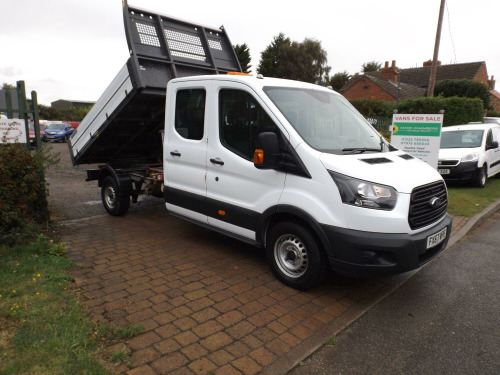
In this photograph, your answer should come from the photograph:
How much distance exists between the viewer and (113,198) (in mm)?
6664

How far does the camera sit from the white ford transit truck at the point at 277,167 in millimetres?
3355

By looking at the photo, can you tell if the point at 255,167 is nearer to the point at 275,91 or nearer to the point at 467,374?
the point at 275,91

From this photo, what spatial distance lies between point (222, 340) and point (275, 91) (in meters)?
2.64

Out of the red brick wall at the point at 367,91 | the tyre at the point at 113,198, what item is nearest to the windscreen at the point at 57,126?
the tyre at the point at 113,198

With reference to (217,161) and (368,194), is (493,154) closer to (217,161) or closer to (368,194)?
(368,194)

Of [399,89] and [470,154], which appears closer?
[470,154]

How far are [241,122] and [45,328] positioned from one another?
278 cm

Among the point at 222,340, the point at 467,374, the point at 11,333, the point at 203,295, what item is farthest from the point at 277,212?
the point at 11,333

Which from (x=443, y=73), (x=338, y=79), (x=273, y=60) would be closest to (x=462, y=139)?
(x=443, y=73)

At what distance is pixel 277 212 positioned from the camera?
3.91 m

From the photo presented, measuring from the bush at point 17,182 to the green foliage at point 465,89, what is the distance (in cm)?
3048

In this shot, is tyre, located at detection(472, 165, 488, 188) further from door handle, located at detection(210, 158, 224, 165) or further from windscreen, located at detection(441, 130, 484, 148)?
door handle, located at detection(210, 158, 224, 165)

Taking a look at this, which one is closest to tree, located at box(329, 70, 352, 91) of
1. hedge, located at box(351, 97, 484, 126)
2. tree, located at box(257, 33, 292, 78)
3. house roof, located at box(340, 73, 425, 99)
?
tree, located at box(257, 33, 292, 78)

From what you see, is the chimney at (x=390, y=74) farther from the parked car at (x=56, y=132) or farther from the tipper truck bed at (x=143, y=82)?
the tipper truck bed at (x=143, y=82)
